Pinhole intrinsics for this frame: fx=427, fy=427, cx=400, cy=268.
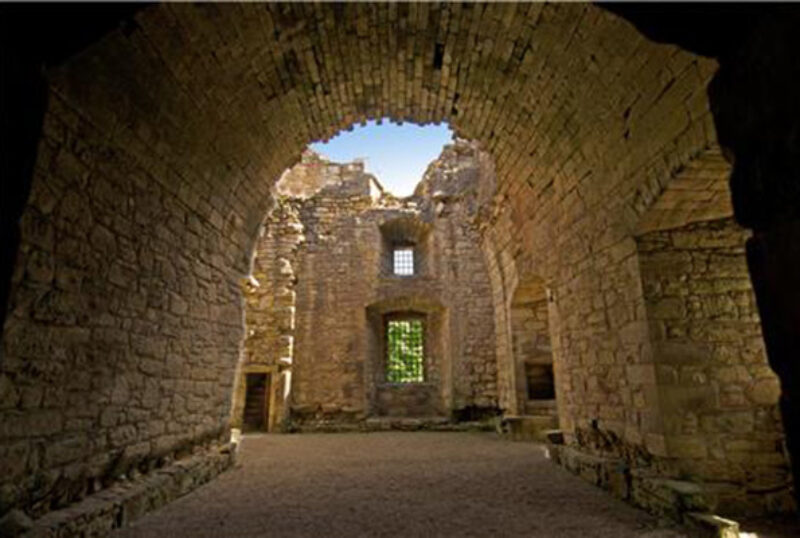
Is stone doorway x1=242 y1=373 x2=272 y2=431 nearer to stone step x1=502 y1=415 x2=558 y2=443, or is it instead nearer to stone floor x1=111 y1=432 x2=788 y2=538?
stone floor x1=111 y1=432 x2=788 y2=538

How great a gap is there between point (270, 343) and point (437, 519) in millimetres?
8735

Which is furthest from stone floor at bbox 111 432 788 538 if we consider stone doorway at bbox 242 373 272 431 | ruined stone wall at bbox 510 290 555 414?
stone doorway at bbox 242 373 272 431

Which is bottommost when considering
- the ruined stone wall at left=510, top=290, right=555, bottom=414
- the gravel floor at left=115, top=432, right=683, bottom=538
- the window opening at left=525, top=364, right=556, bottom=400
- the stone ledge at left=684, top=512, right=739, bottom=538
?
the gravel floor at left=115, top=432, right=683, bottom=538

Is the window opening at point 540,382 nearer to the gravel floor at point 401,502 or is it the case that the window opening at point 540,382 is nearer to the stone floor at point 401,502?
the stone floor at point 401,502

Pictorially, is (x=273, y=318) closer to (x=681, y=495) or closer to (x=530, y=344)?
(x=530, y=344)

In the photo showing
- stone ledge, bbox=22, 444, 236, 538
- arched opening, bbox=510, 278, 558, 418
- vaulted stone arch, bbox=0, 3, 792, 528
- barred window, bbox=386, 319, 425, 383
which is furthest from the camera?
barred window, bbox=386, 319, 425, 383

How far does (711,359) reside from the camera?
12.4 ft

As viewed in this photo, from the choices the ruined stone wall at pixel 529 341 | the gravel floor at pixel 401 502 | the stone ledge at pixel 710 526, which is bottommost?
the gravel floor at pixel 401 502

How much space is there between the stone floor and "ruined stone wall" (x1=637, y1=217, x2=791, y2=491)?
908mm

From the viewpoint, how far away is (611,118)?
4.01 m

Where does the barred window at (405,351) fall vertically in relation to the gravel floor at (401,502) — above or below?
above

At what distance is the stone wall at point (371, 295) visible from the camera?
37.6 ft

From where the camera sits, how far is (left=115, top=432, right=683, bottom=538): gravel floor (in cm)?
316

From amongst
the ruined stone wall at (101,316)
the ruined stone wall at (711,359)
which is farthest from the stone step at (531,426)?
the ruined stone wall at (101,316)
